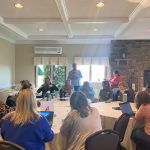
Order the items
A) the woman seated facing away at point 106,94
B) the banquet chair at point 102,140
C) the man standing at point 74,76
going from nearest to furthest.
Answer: the banquet chair at point 102,140
the woman seated facing away at point 106,94
the man standing at point 74,76

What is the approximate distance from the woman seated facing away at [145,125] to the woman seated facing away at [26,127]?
1.35m

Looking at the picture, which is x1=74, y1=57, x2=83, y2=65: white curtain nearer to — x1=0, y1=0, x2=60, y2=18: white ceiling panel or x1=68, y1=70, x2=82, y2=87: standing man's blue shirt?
x1=68, y1=70, x2=82, y2=87: standing man's blue shirt

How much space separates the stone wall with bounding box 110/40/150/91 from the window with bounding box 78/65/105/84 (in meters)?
0.58

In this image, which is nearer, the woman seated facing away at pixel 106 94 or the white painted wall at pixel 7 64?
the woman seated facing away at pixel 106 94

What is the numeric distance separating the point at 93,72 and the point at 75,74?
122cm

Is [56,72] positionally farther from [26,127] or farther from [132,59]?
[26,127]

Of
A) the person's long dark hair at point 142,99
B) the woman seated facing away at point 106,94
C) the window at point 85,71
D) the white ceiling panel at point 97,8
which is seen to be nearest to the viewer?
the person's long dark hair at point 142,99

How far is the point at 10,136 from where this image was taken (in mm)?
1969

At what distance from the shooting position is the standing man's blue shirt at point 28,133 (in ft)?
6.39

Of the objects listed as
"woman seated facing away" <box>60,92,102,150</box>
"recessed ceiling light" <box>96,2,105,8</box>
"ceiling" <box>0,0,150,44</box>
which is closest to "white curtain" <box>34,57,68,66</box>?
"ceiling" <box>0,0,150,44</box>

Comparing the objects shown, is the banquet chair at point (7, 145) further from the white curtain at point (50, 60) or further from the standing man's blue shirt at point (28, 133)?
the white curtain at point (50, 60)

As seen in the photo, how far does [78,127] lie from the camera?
2342mm

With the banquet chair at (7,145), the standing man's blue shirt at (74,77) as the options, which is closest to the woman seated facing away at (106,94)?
the standing man's blue shirt at (74,77)

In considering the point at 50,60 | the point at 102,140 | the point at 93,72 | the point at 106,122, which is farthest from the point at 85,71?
the point at 102,140
